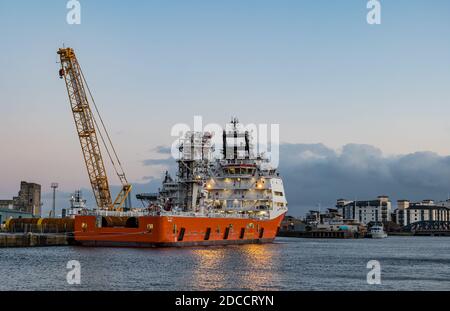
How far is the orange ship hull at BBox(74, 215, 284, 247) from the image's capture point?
6588 centimetres

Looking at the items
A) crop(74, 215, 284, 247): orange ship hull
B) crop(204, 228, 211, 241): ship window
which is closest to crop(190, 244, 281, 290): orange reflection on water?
crop(74, 215, 284, 247): orange ship hull

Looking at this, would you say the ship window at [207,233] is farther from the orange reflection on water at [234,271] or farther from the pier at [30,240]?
the pier at [30,240]

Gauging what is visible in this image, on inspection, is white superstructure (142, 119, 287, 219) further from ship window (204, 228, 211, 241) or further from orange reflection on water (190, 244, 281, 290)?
orange reflection on water (190, 244, 281, 290)

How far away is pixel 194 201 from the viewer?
92.3 meters

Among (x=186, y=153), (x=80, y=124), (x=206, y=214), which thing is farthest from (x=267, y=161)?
(x=80, y=124)

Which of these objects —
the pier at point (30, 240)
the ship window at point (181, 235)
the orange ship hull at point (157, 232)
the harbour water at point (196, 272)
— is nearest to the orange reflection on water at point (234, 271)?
the harbour water at point (196, 272)

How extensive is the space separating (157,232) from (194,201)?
26842mm

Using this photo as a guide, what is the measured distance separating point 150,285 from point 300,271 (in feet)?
50.7

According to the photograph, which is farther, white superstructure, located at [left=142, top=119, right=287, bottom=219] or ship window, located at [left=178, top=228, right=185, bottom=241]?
white superstructure, located at [left=142, top=119, right=287, bottom=219]

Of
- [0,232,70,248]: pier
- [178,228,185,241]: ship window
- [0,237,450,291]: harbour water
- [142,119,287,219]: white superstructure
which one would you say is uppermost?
[142,119,287,219]: white superstructure

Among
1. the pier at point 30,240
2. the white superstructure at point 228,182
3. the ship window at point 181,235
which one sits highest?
the white superstructure at point 228,182

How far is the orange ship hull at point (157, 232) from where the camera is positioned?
216 ft

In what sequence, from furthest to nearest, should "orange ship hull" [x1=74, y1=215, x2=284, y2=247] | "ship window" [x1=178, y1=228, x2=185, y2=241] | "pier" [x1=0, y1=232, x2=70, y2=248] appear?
"pier" [x1=0, y1=232, x2=70, y2=248] → "ship window" [x1=178, y1=228, x2=185, y2=241] → "orange ship hull" [x1=74, y1=215, x2=284, y2=247]
